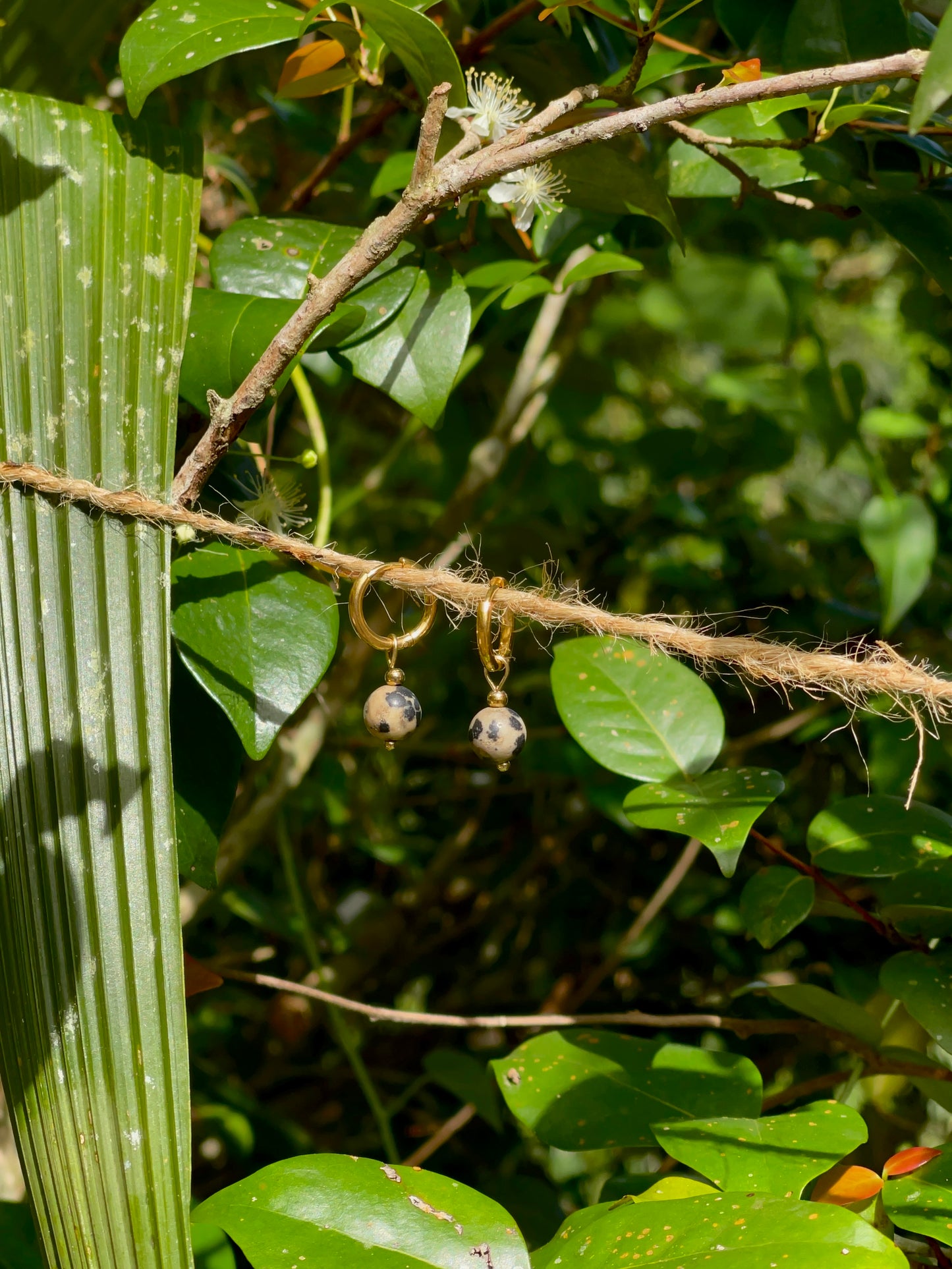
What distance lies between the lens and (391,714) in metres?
0.37

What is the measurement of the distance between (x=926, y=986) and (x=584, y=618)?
0.81 feet

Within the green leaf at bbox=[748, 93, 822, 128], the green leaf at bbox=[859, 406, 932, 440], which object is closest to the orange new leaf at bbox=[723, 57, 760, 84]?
the green leaf at bbox=[748, 93, 822, 128]

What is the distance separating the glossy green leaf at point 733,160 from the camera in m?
0.51

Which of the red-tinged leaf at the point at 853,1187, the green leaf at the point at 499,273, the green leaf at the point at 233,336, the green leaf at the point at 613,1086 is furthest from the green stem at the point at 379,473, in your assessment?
the red-tinged leaf at the point at 853,1187

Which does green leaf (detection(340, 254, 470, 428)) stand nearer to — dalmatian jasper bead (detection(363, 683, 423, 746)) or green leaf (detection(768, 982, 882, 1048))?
dalmatian jasper bead (detection(363, 683, 423, 746))

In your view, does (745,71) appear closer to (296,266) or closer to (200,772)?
(296,266)

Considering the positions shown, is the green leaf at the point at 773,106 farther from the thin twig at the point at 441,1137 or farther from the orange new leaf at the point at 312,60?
the thin twig at the point at 441,1137

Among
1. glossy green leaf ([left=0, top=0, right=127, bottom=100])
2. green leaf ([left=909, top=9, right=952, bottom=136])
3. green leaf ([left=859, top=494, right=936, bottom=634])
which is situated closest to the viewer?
green leaf ([left=909, top=9, right=952, bottom=136])

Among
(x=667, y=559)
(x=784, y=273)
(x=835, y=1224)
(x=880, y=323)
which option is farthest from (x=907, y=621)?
(x=880, y=323)

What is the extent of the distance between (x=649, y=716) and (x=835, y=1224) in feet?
0.79

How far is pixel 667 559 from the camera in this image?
938 millimetres

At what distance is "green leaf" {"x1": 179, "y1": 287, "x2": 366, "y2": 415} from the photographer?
0.41 metres

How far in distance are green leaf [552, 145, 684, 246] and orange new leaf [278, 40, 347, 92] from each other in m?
0.12

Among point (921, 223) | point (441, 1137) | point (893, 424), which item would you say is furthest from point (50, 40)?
point (441, 1137)
